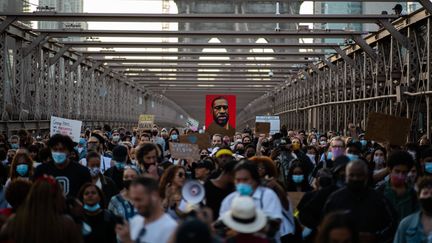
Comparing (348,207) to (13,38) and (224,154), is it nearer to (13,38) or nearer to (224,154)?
(224,154)

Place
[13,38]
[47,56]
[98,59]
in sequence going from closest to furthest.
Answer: [13,38] → [47,56] → [98,59]

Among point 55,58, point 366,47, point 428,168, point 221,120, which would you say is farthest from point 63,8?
point 428,168

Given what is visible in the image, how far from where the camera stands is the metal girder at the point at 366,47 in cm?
3092

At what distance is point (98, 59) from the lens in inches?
1914

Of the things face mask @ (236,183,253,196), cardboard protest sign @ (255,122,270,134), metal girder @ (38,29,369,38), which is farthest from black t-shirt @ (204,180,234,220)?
metal girder @ (38,29,369,38)

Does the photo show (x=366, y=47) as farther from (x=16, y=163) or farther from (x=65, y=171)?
(x=65, y=171)

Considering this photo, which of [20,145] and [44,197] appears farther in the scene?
[20,145]

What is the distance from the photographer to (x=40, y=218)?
5922 millimetres

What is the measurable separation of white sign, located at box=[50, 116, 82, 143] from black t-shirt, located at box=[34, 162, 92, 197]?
25.4ft

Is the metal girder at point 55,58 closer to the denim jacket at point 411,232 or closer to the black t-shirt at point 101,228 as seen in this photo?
the black t-shirt at point 101,228

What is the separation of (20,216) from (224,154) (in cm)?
626

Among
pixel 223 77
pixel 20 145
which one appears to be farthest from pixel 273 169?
pixel 223 77

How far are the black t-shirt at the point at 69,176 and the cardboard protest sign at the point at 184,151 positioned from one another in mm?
3588

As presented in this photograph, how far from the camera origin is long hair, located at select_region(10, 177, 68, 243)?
5.84 meters
